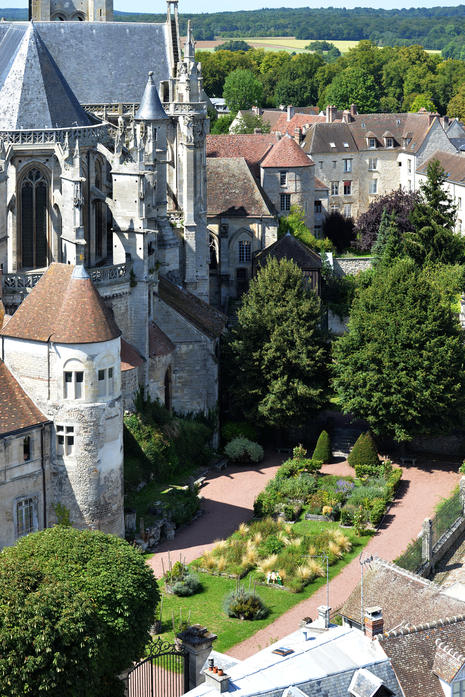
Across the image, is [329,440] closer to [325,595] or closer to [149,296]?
[149,296]

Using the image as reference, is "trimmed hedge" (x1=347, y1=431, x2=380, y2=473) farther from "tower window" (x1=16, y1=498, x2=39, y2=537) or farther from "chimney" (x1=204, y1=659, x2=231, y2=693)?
"chimney" (x1=204, y1=659, x2=231, y2=693)

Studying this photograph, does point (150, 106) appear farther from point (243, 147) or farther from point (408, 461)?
point (243, 147)

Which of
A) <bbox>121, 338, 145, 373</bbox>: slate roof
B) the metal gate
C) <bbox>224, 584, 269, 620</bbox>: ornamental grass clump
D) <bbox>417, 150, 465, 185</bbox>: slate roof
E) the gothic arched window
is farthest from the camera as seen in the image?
<bbox>417, 150, 465, 185</bbox>: slate roof

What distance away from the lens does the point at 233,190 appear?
82.1 m

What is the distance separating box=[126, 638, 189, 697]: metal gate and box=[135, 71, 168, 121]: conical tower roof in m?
33.5

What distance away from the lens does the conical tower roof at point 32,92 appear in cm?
5662

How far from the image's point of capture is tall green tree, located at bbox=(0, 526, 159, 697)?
33.6 m

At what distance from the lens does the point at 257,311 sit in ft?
207

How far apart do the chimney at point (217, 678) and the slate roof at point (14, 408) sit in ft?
56.4

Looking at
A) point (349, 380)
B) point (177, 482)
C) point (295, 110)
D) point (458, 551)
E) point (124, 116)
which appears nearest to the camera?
point (458, 551)

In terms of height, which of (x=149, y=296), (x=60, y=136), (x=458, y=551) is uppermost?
(x=60, y=136)

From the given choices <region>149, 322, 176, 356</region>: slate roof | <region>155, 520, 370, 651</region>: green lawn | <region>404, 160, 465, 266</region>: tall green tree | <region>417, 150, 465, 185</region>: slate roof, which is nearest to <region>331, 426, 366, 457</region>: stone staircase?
<region>149, 322, 176, 356</region>: slate roof

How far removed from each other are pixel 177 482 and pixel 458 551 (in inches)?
487

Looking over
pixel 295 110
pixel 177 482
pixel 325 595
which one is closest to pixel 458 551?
pixel 325 595
